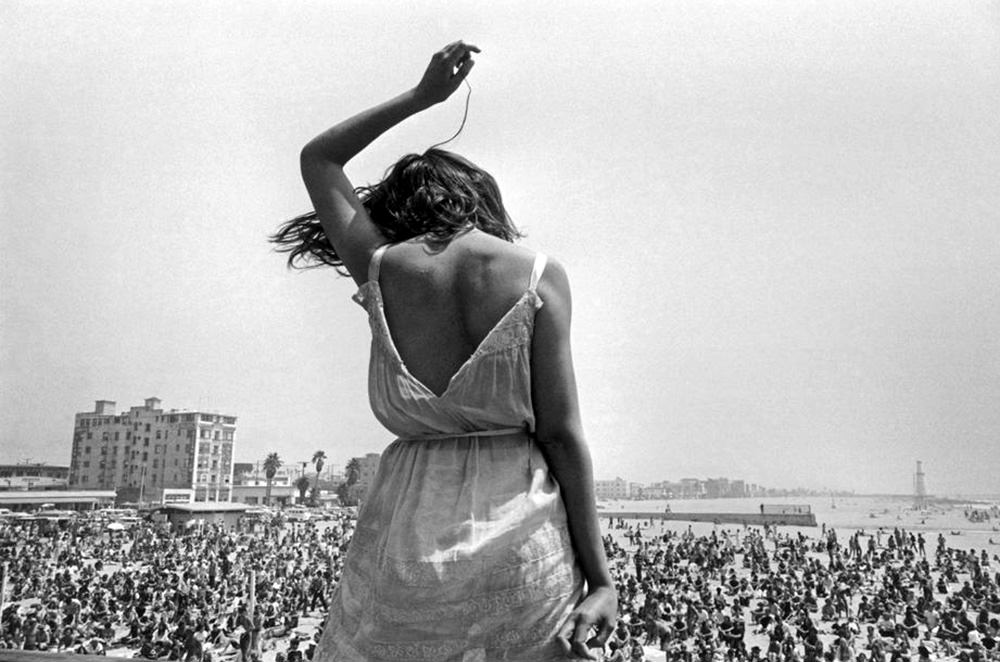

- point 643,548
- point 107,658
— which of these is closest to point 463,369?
point 107,658

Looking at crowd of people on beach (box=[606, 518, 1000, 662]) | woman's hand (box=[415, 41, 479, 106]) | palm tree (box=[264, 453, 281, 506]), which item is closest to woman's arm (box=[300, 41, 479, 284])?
woman's hand (box=[415, 41, 479, 106])

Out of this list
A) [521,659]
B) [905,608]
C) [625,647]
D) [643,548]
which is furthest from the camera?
[643,548]

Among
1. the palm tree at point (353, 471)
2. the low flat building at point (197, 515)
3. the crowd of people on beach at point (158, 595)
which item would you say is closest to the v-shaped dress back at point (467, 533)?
the crowd of people on beach at point (158, 595)

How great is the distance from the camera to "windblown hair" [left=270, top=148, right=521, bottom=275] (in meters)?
0.84

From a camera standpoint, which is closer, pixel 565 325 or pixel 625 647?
pixel 565 325

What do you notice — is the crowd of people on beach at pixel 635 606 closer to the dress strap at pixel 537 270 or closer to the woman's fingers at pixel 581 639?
the woman's fingers at pixel 581 639

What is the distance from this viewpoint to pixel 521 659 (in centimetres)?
69

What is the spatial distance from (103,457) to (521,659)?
198ft

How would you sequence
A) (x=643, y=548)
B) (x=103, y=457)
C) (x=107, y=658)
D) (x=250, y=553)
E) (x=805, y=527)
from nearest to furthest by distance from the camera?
(x=107, y=658)
(x=250, y=553)
(x=643, y=548)
(x=805, y=527)
(x=103, y=457)

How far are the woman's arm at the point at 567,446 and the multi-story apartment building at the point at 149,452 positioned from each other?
5545 cm

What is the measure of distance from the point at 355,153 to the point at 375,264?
166 millimetres

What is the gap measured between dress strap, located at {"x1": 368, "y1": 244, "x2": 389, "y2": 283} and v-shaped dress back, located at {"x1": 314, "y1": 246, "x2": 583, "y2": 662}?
0.10 metres

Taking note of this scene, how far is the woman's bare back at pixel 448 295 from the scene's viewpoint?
0.76 metres

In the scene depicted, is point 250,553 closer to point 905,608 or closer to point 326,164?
point 905,608
